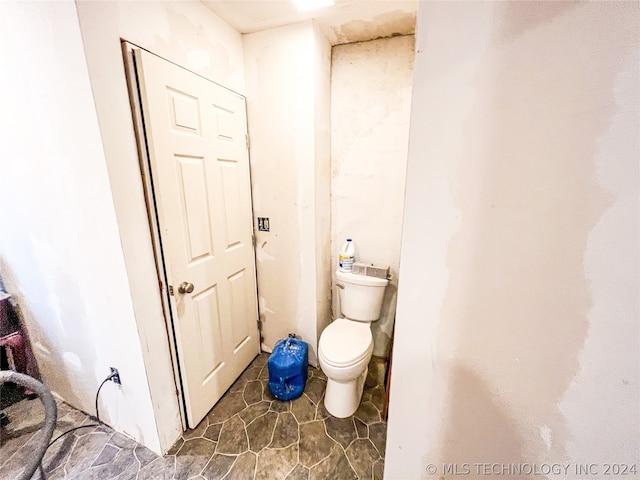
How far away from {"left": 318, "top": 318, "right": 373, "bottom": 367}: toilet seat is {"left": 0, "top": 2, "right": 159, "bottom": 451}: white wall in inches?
35.9

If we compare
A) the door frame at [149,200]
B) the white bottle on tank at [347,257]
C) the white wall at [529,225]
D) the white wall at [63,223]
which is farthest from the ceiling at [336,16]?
the white bottle on tank at [347,257]

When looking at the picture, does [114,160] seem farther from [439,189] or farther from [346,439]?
[346,439]

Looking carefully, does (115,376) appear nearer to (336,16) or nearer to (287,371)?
(287,371)

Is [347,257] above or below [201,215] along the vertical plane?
below

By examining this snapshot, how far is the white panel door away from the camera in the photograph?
3.71 feet

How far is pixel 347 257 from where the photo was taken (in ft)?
5.98

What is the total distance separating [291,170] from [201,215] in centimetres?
62

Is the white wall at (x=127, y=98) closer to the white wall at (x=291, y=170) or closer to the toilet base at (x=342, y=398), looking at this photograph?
the white wall at (x=291, y=170)

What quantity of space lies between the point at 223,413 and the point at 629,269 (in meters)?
1.87

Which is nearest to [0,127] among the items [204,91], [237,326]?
[204,91]

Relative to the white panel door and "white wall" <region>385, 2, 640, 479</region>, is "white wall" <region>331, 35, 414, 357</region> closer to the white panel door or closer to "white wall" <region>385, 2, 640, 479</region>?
the white panel door

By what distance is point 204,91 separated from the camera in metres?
1.30

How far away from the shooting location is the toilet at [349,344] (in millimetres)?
1435

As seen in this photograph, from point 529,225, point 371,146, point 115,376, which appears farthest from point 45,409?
point 371,146
